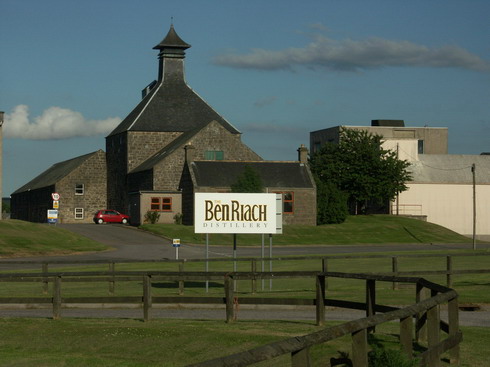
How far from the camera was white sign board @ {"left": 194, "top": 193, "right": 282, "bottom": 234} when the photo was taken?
99.5ft

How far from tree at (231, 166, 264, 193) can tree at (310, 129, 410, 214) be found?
15.3m

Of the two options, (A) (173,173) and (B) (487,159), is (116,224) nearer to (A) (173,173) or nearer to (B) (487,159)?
(A) (173,173)

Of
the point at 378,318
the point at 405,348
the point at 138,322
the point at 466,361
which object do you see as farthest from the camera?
the point at 138,322

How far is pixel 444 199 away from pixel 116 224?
37645mm

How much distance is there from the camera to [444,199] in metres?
103

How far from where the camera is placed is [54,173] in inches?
4286

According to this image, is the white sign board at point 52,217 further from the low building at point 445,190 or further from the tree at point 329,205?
the low building at point 445,190

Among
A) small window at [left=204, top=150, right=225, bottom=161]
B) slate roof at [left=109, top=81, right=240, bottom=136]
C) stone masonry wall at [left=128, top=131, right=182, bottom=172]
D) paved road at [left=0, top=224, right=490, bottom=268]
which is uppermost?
slate roof at [left=109, top=81, right=240, bottom=136]

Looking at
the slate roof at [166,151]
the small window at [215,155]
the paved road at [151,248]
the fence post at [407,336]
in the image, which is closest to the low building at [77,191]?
the slate roof at [166,151]

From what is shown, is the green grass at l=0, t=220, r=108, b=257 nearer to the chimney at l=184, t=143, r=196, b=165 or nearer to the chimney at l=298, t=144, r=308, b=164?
the chimney at l=184, t=143, r=196, b=165

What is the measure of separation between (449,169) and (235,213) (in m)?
78.6

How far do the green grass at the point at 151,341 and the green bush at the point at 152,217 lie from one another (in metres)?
60.9

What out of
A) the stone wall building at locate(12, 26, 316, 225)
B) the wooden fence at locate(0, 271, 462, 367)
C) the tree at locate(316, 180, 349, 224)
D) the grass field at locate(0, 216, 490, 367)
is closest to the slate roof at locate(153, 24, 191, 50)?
the stone wall building at locate(12, 26, 316, 225)

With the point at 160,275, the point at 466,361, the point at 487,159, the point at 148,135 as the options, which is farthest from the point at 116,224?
the point at 466,361
